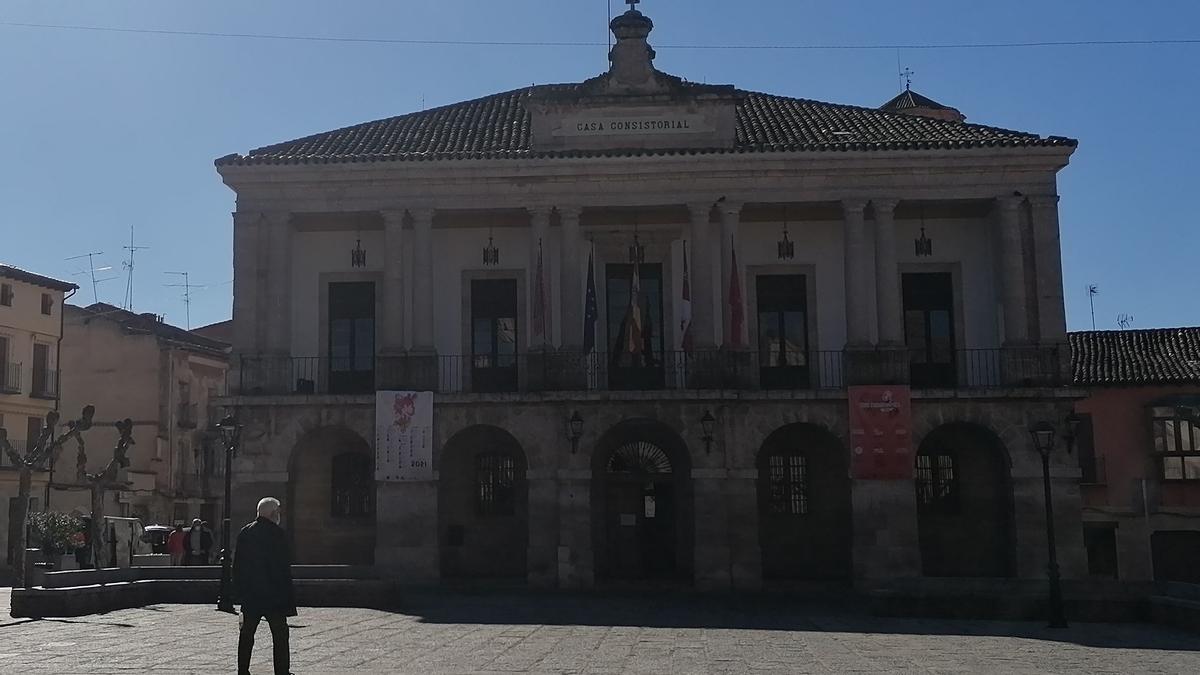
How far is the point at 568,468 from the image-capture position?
27.2 m

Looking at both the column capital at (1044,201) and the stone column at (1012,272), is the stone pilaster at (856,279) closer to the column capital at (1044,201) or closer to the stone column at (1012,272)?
the stone column at (1012,272)

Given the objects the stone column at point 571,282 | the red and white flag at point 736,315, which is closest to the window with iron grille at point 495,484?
the stone column at point 571,282

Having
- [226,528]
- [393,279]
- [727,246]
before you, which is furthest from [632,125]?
[226,528]

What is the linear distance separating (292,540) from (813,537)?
11335mm

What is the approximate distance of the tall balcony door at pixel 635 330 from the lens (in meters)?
28.4

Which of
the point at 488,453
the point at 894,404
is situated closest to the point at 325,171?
the point at 488,453

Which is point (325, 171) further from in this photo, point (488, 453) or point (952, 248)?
point (952, 248)

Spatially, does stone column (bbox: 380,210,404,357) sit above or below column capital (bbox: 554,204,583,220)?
below

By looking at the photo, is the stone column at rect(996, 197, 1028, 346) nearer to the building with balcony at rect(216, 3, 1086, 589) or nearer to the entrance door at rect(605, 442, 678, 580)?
the building with balcony at rect(216, 3, 1086, 589)

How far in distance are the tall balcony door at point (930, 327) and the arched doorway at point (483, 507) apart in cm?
881

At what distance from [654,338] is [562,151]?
178 inches

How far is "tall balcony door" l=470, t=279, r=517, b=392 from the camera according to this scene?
29.1 meters

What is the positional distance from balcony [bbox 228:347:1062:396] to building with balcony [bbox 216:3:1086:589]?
6cm

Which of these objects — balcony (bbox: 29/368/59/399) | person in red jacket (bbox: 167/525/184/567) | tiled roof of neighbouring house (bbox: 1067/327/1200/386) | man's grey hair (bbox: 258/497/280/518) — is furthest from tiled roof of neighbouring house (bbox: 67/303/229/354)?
man's grey hair (bbox: 258/497/280/518)
